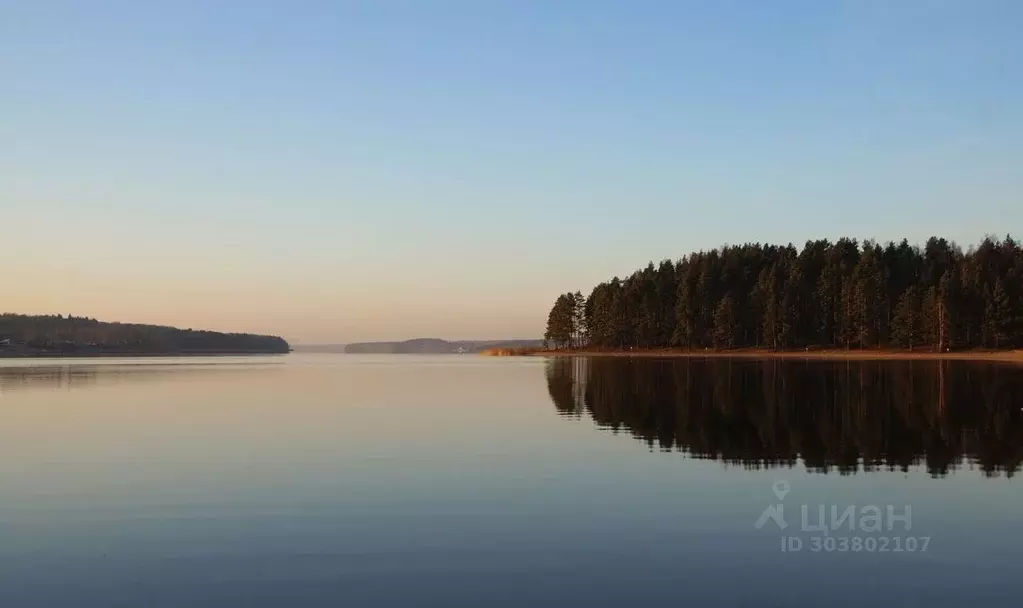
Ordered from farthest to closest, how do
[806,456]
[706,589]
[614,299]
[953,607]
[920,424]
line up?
[614,299] < [920,424] < [806,456] < [706,589] < [953,607]

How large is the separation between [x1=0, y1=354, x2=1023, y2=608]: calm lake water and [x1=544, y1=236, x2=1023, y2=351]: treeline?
10908 centimetres

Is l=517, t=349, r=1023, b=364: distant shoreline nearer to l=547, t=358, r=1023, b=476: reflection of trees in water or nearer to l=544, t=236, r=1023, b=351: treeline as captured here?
l=544, t=236, r=1023, b=351: treeline

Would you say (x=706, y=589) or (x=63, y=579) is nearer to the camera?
(x=706, y=589)

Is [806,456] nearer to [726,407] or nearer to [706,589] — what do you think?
[706,589]

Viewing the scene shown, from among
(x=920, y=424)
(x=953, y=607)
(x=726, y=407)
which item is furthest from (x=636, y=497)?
(x=726, y=407)

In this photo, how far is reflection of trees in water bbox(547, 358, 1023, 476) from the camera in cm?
2816

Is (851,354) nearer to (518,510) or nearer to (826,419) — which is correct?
(826,419)

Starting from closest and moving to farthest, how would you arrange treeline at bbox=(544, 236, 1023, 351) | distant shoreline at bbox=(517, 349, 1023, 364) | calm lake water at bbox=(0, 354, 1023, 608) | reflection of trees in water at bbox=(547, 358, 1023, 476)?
calm lake water at bbox=(0, 354, 1023, 608)
reflection of trees in water at bbox=(547, 358, 1023, 476)
distant shoreline at bbox=(517, 349, 1023, 364)
treeline at bbox=(544, 236, 1023, 351)

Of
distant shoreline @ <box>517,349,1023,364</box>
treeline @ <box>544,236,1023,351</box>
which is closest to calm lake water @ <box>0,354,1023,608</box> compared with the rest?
distant shoreline @ <box>517,349,1023,364</box>

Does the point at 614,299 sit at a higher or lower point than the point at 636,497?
higher

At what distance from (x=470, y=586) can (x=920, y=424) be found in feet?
98.2

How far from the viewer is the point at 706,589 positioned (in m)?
14.1

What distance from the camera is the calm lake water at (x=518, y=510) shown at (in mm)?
14391

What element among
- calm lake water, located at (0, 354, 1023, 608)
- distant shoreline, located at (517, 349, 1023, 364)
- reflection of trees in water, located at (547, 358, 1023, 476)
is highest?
distant shoreline, located at (517, 349, 1023, 364)
